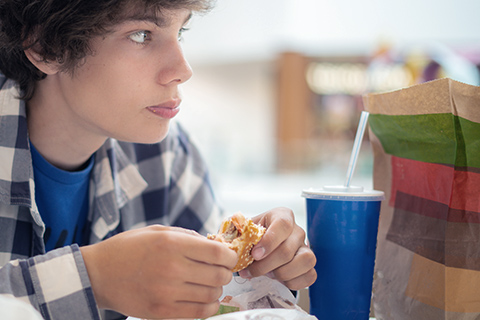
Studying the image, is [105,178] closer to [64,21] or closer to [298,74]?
[64,21]

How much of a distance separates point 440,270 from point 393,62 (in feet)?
13.9

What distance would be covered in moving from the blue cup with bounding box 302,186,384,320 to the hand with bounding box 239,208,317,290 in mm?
34

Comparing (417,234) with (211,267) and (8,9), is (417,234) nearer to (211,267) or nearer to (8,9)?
(211,267)

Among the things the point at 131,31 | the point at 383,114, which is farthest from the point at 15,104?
the point at 383,114

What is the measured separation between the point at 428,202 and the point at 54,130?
80 cm

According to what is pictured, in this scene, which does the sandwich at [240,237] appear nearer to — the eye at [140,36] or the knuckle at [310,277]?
the knuckle at [310,277]

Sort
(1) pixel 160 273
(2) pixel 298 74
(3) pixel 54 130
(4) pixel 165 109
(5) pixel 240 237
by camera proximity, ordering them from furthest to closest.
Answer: (2) pixel 298 74 → (3) pixel 54 130 → (4) pixel 165 109 → (5) pixel 240 237 → (1) pixel 160 273

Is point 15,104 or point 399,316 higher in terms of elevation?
point 15,104

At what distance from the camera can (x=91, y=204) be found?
3.58 ft

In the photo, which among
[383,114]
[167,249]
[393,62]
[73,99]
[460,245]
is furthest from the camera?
[393,62]

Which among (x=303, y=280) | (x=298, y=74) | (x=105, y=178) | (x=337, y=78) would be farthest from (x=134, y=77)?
(x=337, y=78)

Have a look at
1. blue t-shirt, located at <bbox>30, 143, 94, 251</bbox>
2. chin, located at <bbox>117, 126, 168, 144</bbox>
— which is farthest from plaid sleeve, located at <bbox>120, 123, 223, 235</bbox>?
chin, located at <bbox>117, 126, 168, 144</bbox>

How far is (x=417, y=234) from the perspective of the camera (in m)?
0.75

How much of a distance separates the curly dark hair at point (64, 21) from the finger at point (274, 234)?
43cm
